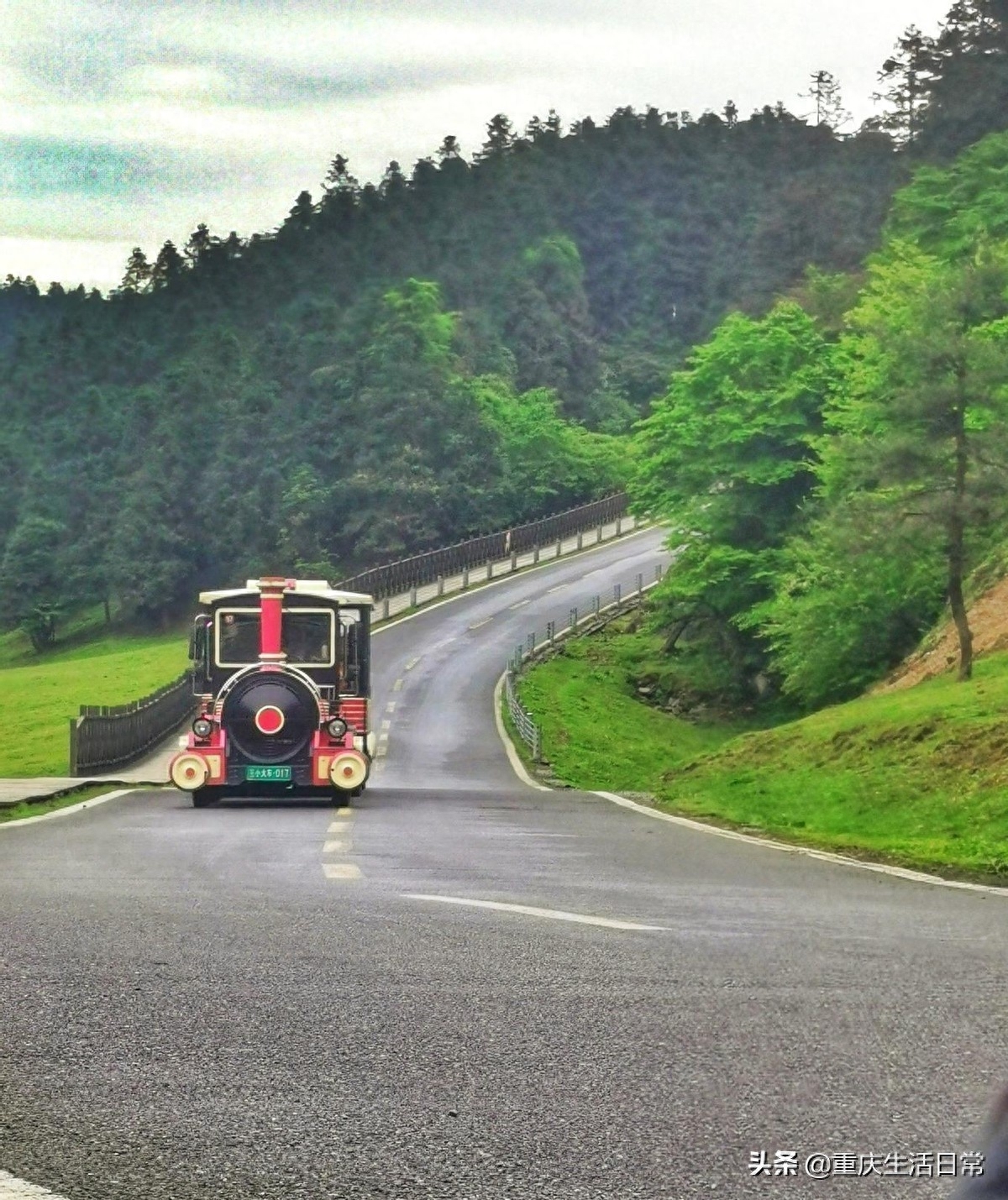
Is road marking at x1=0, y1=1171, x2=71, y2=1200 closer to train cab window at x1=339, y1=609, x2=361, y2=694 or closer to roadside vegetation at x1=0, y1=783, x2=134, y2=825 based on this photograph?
roadside vegetation at x1=0, y1=783, x2=134, y2=825

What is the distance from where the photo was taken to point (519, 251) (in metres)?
186

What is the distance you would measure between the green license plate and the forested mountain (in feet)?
255

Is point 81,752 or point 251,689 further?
point 81,752

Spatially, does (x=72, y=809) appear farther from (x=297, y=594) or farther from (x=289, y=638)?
(x=297, y=594)

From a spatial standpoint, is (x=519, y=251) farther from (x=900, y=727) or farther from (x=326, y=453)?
(x=900, y=727)

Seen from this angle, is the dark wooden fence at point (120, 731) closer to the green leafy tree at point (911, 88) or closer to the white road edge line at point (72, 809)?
the white road edge line at point (72, 809)

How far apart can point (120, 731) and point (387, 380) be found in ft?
254

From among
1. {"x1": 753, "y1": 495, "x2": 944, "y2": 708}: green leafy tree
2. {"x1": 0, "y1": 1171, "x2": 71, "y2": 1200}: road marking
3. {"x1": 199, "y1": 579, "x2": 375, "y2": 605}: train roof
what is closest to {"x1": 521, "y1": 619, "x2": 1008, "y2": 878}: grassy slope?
{"x1": 199, "y1": 579, "x2": 375, "y2": 605}: train roof

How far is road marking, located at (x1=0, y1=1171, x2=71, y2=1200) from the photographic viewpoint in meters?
4.66

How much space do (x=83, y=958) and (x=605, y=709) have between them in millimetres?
54366

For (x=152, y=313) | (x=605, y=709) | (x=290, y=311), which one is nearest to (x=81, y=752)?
(x=605, y=709)

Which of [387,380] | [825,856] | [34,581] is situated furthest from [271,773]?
[34,581]

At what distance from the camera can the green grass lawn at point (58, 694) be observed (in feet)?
173

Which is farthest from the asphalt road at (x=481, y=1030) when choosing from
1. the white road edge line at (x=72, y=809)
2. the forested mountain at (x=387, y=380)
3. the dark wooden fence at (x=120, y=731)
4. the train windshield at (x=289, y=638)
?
the forested mountain at (x=387, y=380)
